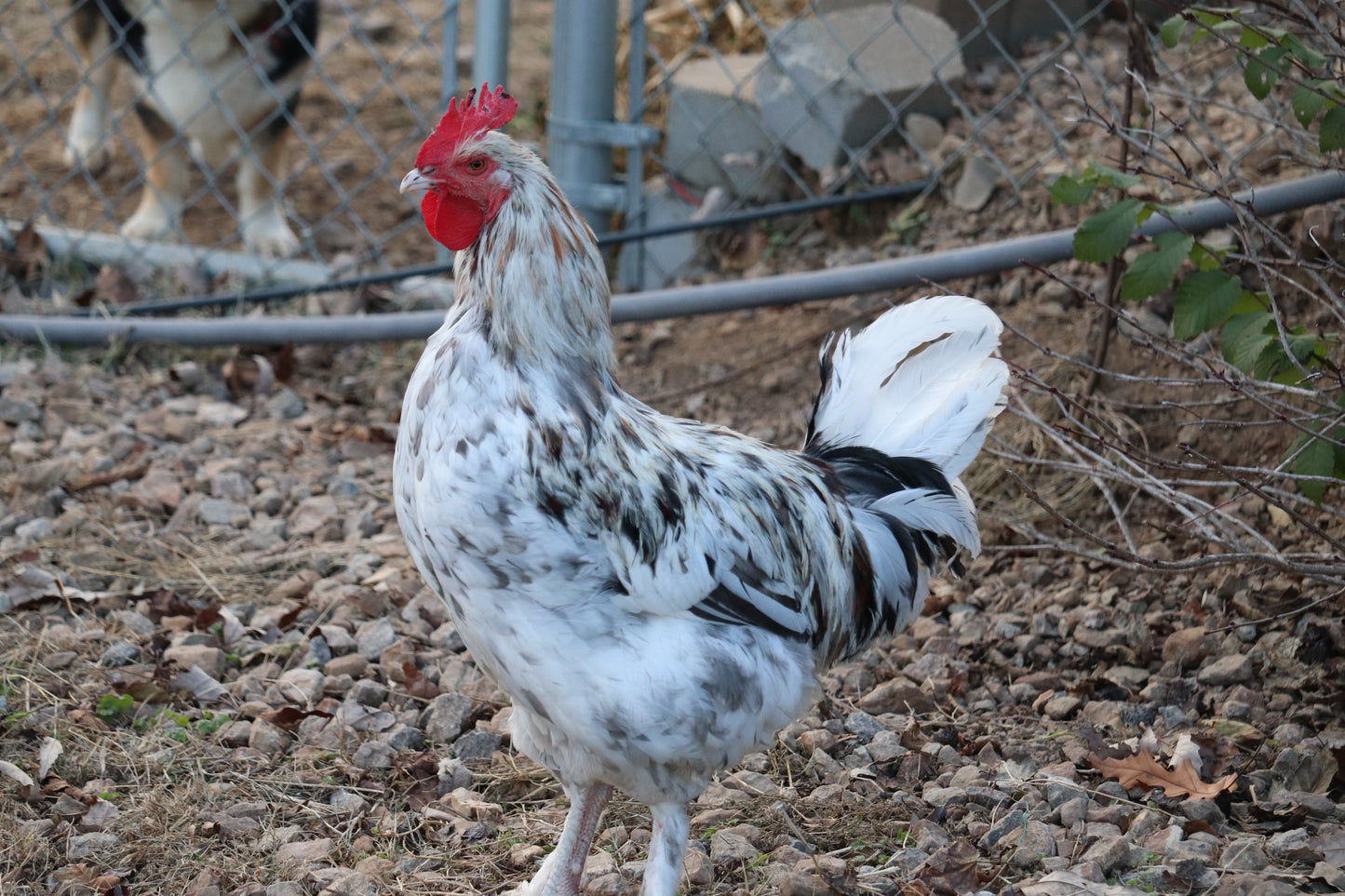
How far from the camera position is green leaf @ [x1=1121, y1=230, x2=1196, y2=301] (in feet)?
7.79

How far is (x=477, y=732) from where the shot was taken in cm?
261

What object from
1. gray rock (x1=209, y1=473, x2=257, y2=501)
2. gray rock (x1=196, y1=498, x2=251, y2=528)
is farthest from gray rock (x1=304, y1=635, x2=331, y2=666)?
gray rock (x1=209, y1=473, x2=257, y2=501)

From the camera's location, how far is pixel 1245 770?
236 cm

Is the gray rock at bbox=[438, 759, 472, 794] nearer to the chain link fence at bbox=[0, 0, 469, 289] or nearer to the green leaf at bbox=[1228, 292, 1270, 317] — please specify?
the green leaf at bbox=[1228, 292, 1270, 317]

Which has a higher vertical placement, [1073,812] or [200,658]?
[200,658]

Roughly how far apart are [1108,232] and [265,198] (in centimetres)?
380

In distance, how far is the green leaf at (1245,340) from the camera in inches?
92.1

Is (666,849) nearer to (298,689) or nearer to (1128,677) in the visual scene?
(298,689)

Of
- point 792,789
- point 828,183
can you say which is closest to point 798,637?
point 792,789

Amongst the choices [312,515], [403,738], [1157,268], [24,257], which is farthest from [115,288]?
[1157,268]

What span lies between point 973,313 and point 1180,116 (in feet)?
6.60

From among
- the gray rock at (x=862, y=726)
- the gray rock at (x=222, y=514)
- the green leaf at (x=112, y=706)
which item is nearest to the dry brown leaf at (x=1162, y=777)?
the gray rock at (x=862, y=726)

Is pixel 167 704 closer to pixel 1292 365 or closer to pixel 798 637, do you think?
pixel 798 637

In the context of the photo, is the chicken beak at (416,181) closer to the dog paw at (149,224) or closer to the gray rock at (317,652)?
the gray rock at (317,652)
